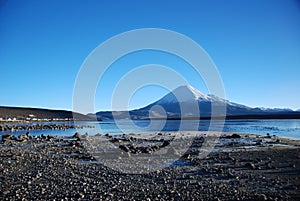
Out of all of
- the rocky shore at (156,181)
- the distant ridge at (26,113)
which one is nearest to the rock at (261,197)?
the rocky shore at (156,181)

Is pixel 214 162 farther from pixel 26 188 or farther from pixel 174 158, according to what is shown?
pixel 26 188

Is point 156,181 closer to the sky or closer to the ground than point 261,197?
closer to the sky

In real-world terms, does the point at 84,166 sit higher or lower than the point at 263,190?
higher

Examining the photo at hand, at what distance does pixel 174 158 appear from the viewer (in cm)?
1816

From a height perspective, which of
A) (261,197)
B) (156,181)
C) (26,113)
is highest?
(26,113)

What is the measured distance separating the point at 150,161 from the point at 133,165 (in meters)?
1.72

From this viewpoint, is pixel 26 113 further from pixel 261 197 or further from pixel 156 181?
pixel 261 197

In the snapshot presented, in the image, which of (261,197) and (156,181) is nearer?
(261,197)

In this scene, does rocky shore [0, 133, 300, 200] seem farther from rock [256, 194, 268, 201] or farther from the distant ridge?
the distant ridge

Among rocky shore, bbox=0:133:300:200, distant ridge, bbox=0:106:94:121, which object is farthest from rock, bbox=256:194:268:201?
distant ridge, bbox=0:106:94:121

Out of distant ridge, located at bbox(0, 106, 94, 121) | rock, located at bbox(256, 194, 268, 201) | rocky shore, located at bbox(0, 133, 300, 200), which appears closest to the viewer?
rock, located at bbox(256, 194, 268, 201)

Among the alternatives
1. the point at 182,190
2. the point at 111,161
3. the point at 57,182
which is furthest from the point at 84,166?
the point at 182,190

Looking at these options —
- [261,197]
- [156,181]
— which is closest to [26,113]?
[156,181]

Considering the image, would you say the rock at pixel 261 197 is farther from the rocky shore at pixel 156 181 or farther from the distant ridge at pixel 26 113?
the distant ridge at pixel 26 113
